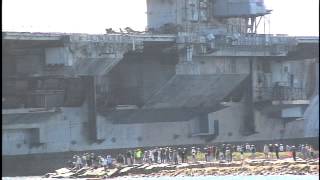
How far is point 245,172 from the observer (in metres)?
38.1

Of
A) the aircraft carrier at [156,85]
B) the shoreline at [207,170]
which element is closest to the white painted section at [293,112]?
the aircraft carrier at [156,85]

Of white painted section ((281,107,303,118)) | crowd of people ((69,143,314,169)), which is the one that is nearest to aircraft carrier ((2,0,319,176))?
white painted section ((281,107,303,118))

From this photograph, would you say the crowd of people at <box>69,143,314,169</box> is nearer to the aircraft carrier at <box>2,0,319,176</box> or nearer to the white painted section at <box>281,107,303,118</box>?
the aircraft carrier at <box>2,0,319,176</box>

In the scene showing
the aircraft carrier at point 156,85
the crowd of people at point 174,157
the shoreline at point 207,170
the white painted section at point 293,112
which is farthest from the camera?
the white painted section at point 293,112

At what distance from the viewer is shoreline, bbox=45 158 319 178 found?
38.0 meters

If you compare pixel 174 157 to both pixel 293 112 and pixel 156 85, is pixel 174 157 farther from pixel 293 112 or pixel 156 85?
pixel 293 112

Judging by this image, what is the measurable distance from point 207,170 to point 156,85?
1645 centimetres

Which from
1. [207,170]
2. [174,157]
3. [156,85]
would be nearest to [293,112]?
[156,85]

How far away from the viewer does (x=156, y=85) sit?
2168 inches

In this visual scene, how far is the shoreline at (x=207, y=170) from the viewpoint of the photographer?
3797cm

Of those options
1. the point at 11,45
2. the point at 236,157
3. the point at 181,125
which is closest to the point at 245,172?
the point at 236,157

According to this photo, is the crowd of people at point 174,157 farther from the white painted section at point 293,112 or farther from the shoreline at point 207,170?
the white painted section at point 293,112

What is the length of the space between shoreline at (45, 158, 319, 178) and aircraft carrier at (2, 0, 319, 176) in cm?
861

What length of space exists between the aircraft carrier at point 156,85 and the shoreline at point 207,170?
339 inches
